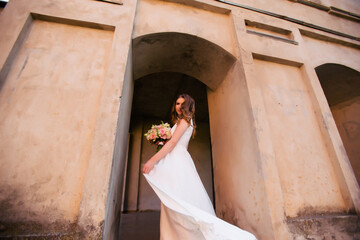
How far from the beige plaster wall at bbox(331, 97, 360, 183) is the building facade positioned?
0.94 m

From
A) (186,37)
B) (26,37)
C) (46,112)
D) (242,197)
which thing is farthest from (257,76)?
(26,37)

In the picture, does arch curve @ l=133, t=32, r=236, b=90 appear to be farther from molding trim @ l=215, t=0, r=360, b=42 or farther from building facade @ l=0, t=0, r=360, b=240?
molding trim @ l=215, t=0, r=360, b=42

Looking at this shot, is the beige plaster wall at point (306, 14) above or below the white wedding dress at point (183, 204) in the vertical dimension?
above

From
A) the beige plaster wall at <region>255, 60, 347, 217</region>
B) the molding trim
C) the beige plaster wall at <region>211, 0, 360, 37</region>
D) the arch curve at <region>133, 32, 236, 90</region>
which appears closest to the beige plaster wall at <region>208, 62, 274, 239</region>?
the arch curve at <region>133, 32, 236, 90</region>

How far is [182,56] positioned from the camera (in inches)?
145

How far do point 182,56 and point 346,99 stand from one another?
507 centimetres

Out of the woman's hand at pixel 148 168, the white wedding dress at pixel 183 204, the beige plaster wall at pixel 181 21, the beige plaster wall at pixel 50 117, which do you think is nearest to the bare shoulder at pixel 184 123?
the white wedding dress at pixel 183 204

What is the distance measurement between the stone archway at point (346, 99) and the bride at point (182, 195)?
4.01 m

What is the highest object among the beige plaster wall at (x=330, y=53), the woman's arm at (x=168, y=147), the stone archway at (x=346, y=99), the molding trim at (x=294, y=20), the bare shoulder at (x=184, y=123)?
the molding trim at (x=294, y=20)

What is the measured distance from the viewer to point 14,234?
5.57ft

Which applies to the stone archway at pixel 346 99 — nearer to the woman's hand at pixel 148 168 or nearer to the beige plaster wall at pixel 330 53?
the beige plaster wall at pixel 330 53

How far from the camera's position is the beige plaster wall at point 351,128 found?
4734mm

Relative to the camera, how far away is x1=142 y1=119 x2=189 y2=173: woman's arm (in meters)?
2.37

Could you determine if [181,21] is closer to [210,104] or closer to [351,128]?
[210,104]
